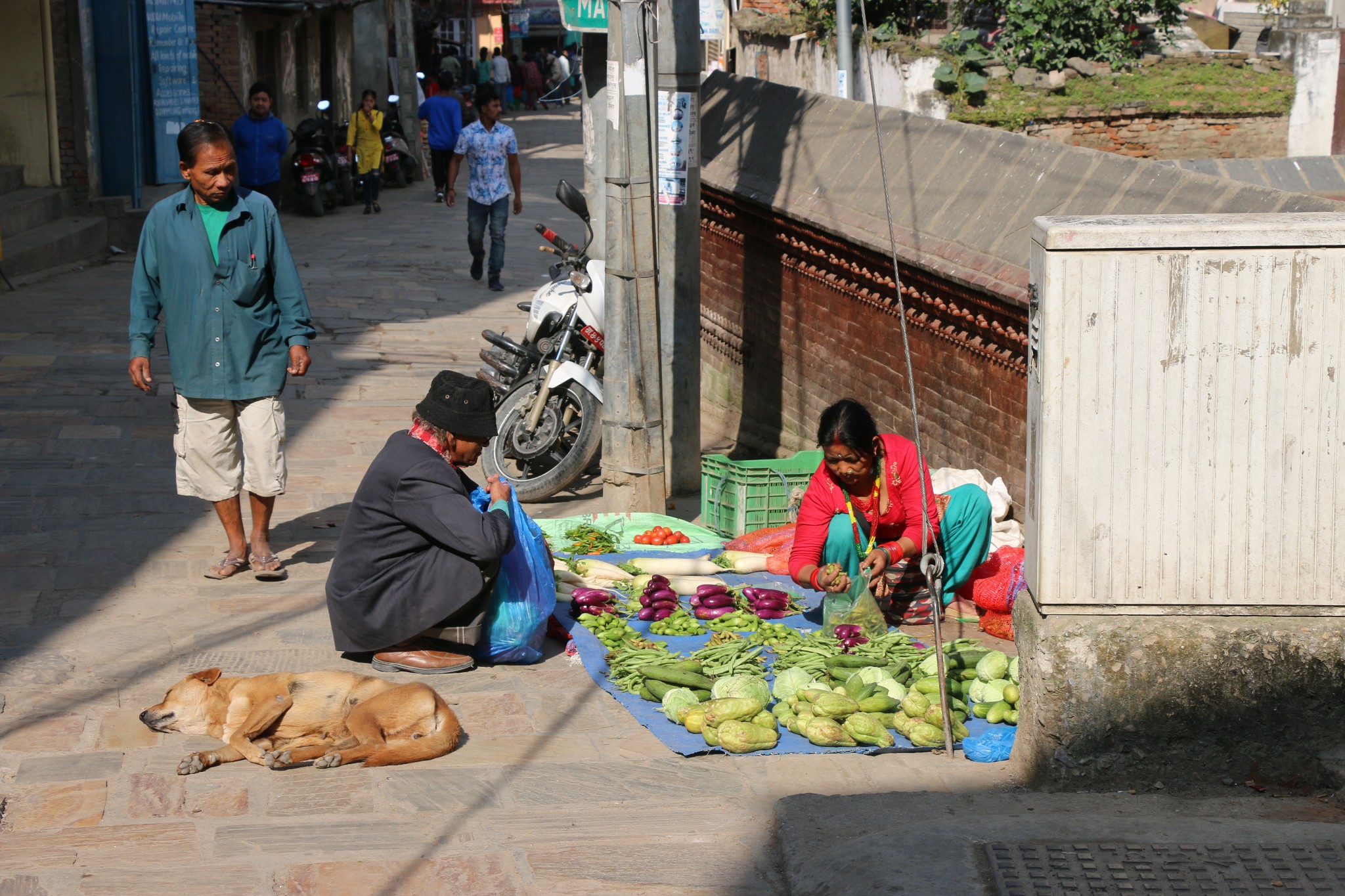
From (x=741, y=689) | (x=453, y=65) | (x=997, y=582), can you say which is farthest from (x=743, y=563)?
(x=453, y=65)

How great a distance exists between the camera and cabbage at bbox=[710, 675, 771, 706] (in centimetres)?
493

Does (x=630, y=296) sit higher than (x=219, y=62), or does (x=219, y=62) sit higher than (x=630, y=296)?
(x=219, y=62)

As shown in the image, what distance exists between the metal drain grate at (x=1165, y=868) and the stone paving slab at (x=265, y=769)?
0.67 meters

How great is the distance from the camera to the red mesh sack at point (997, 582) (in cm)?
583

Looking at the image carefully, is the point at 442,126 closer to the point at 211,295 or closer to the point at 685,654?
the point at 211,295

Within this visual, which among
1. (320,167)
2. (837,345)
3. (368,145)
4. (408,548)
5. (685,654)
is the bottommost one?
(685,654)

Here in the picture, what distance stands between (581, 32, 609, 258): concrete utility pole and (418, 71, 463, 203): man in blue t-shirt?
11338 millimetres

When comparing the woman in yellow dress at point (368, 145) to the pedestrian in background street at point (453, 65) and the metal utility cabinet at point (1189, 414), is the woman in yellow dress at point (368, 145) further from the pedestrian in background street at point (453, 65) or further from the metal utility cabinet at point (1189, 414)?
the metal utility cabinet at point (1189, 414)

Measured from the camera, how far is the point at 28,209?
14.6 metres

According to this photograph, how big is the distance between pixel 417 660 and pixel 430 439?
0.86 metres

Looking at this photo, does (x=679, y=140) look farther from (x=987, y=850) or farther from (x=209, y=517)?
(x=987, y=850)

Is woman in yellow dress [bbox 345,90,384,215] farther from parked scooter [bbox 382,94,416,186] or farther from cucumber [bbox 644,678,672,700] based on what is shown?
cucumber [bbox 644,678,672,700]

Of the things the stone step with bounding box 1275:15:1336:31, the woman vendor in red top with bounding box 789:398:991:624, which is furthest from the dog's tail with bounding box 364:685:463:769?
the stone step with bounding box 1275:15:1336:31

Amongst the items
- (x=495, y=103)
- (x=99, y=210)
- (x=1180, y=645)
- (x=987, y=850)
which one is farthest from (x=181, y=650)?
(x=99, y=210)
